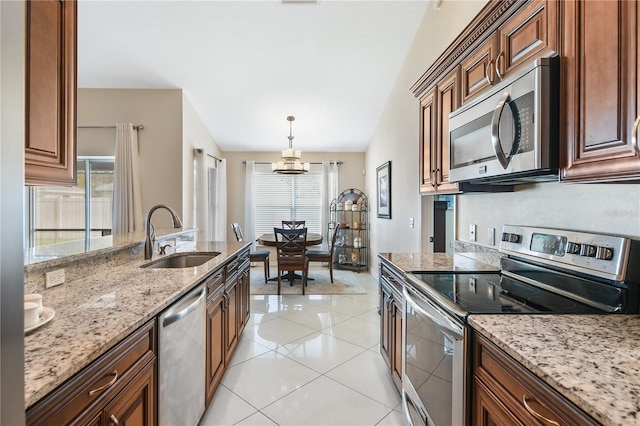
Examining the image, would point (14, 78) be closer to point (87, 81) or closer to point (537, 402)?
point (537, 402)

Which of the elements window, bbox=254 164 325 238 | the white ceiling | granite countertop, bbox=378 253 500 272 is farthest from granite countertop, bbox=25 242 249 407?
window, bbox=254 164 325 238

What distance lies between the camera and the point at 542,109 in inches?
43.7

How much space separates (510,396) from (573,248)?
723mm

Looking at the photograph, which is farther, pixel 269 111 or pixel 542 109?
pixel 269 111

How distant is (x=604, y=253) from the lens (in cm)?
110

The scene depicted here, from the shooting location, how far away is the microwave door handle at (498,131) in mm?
1270

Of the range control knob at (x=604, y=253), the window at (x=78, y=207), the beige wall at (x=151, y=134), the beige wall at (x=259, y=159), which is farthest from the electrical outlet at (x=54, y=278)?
the beige wall at (x=259, y=159)

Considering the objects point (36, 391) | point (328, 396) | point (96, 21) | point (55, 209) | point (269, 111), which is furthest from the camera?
point (269, 111)

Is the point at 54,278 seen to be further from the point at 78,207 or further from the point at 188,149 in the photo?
the point at 78,207

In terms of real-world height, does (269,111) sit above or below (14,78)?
above

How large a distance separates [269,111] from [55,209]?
3280mm

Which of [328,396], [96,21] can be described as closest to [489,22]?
[328,396]

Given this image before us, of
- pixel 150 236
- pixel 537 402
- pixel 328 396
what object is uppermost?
pixel 150 236

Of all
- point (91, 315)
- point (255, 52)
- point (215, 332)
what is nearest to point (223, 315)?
point (215, 332)
